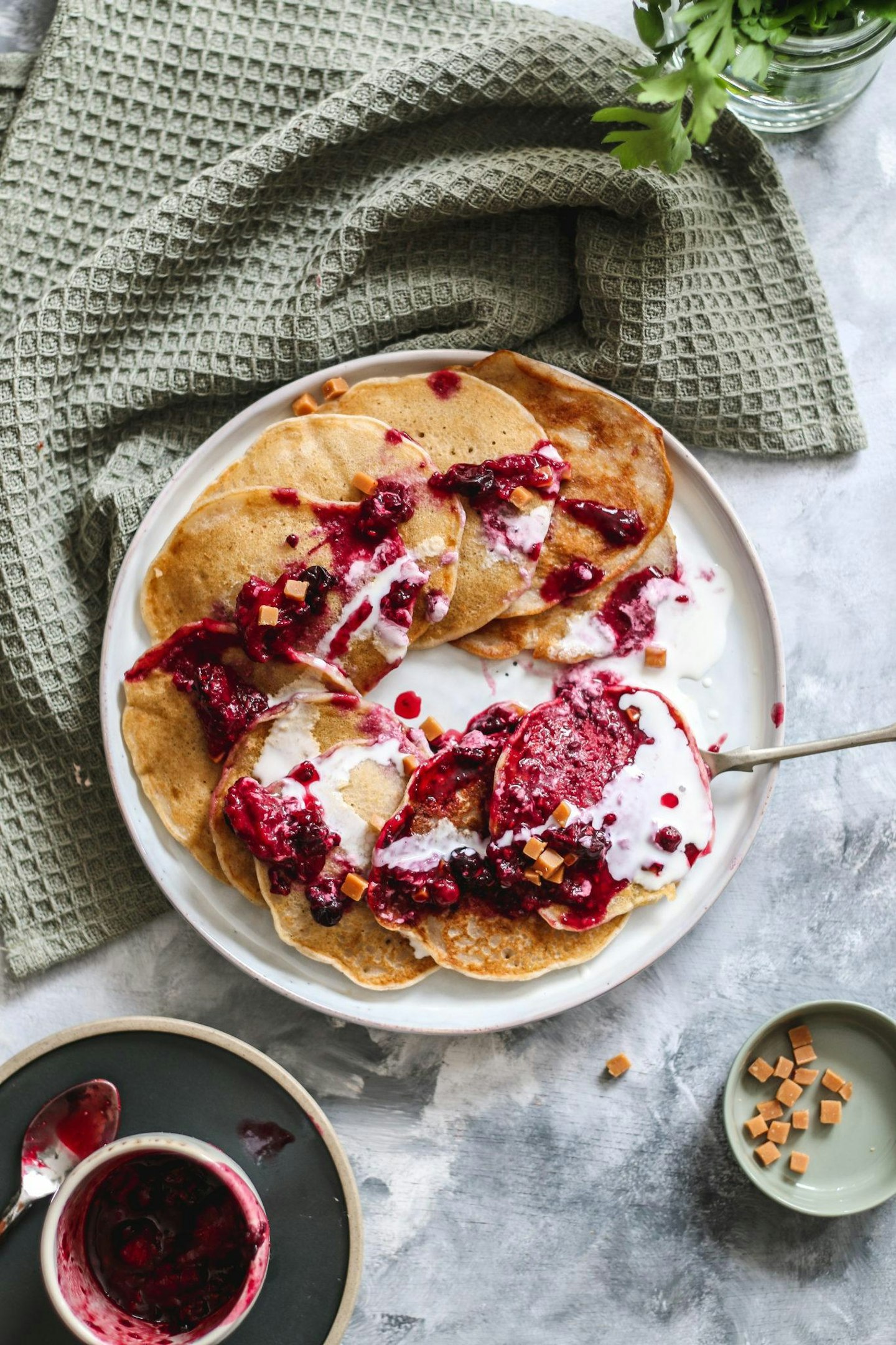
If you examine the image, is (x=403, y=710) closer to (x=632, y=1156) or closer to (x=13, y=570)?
(x=13, y=570)

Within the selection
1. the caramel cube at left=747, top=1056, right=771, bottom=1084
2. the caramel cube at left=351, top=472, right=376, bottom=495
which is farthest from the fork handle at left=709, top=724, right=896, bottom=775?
the caramel cube at left=351, top=472, right=376, bottom=495

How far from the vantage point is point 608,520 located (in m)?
2.57

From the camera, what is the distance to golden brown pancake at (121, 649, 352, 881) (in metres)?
2.50

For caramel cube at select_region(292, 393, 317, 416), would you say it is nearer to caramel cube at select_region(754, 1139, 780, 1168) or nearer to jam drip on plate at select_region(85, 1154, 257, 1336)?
jam drip on plate at select_region(85, 1154, 257, 1336)

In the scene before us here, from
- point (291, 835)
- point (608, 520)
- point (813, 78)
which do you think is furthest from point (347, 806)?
point (813, 78)

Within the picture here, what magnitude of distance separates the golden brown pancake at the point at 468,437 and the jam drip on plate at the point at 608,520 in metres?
0.07

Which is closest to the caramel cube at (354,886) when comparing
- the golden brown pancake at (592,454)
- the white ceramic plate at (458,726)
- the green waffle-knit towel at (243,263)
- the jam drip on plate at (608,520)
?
the white ceramic plate at (458,726)

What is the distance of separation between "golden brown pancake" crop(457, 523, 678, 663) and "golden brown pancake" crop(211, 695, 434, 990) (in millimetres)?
295

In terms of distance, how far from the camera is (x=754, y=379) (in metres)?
2.71

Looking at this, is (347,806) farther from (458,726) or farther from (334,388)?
(334,388)

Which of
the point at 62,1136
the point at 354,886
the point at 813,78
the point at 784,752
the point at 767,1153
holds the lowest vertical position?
the point at 767,1153

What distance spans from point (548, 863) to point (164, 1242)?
1.12 meters

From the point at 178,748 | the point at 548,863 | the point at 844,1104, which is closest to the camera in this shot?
the point at 548,863

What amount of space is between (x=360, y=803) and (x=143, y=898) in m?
0.62
